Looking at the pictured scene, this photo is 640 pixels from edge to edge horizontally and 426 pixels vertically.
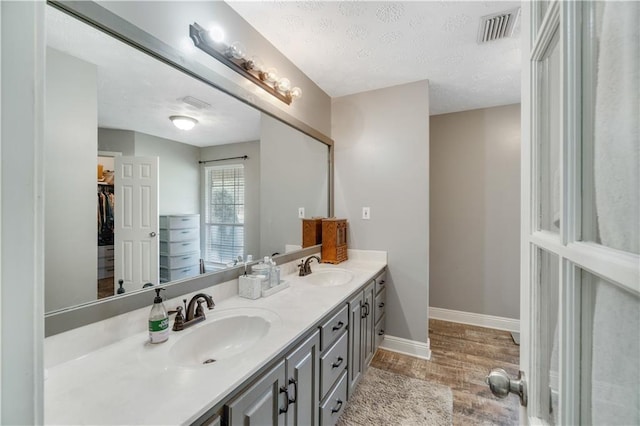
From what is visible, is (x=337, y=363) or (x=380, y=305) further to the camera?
(x=380, y=305)

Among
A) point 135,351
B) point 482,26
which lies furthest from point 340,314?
point 482,26

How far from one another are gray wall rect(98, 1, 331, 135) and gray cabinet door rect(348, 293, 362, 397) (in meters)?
1.52

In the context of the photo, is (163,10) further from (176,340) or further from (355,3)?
(176,340)

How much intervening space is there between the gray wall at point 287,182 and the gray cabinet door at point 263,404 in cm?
100

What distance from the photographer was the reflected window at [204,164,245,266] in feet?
5.12

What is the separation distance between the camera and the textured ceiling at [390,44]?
154 cm

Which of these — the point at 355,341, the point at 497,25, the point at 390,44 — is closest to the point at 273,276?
the point at 355,341

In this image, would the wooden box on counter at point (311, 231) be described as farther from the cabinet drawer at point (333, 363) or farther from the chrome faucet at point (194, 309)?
the chrome faucet at point (194, 309)

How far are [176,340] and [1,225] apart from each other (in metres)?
0.96

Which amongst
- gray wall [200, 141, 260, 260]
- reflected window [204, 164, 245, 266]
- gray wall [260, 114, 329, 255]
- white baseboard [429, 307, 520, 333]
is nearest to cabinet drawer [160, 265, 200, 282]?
reflected window [204, 164, 245, 266]

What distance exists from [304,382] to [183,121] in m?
1.41

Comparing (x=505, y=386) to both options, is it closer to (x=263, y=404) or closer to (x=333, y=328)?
(x=263, y=404)

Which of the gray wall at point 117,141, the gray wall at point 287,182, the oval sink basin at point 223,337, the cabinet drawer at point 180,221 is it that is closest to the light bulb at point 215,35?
the gray wall at point 287,182

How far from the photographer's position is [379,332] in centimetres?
234
